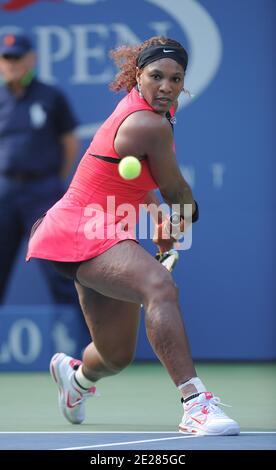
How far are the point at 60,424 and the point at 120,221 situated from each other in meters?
1.14

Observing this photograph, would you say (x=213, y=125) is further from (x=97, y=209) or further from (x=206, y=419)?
(x=206, y=419)

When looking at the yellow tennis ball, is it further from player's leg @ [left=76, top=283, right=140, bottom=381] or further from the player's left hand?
player's leg @ [left=76, top=283, right=140, bottom=381]

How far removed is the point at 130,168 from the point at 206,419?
1.10 m

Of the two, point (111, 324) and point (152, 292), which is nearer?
point (152, 292)

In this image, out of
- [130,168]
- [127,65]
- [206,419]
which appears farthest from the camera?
Answer: [127,65]

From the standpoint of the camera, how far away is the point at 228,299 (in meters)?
9.23

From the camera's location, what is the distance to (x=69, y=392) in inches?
234

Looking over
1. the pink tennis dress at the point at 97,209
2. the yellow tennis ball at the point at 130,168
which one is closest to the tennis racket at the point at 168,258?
the pink tennis dress at the point at 97,209

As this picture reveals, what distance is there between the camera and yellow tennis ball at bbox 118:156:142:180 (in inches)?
203

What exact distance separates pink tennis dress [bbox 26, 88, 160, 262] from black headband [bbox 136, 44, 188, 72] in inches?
6.3

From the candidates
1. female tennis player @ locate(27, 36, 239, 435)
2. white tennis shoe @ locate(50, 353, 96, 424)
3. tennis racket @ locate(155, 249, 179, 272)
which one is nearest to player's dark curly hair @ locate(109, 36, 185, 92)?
female tennis player @ locate(27, 36, 239, 435)

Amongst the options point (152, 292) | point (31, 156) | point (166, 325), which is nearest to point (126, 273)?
point (152, 292)
